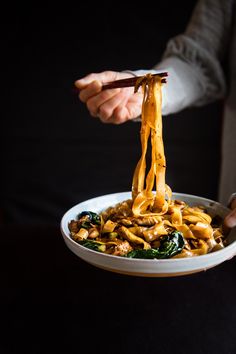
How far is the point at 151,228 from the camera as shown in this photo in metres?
1.03

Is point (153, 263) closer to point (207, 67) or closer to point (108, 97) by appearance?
point (108, 97)

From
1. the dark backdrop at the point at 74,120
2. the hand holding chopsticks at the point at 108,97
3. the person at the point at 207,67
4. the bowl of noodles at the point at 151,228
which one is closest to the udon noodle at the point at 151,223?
the bowl of noodles at the point at 151,228

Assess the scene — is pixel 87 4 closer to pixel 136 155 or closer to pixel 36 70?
pixel 36 70

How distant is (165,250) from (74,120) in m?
1.56

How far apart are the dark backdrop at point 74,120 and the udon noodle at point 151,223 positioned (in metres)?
1.23

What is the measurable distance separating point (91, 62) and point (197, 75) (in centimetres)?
83

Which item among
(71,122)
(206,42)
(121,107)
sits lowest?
(71,122)

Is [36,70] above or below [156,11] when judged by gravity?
below

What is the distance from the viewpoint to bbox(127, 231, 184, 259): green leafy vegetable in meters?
0.93

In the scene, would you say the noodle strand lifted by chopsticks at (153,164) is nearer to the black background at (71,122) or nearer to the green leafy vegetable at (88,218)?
the green leafy vegetable at (88,218)

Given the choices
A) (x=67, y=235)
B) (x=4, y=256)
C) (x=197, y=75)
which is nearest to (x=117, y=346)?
(x=67, y=235)

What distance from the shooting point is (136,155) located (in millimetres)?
2422

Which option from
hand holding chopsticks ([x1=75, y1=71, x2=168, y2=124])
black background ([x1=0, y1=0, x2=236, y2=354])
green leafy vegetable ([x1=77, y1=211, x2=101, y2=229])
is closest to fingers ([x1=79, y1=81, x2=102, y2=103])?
hand holding chopsticks ([x1=75, y1=71, x2=168, y2=124])

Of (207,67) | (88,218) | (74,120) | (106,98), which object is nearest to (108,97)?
(106,98)
